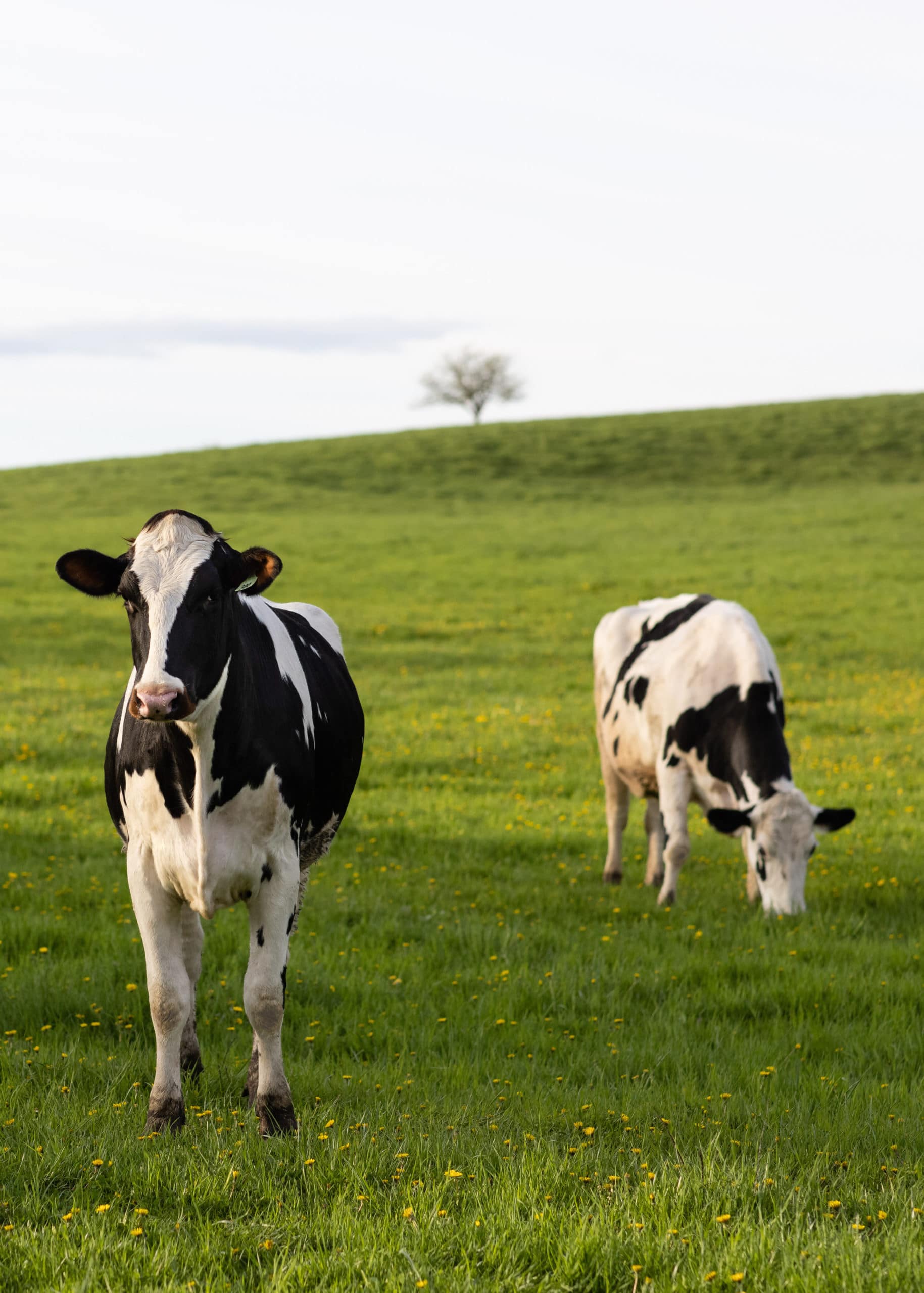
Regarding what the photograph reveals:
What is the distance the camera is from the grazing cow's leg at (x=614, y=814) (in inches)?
445

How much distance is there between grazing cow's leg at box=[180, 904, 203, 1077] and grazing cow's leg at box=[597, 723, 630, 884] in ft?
18.2

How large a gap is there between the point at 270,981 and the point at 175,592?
182 centimetres

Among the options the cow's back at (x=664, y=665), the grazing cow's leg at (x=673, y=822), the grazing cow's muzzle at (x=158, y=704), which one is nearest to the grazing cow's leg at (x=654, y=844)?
the grazing cow's leg at (x=673, y=822)

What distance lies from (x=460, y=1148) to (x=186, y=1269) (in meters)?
1.33

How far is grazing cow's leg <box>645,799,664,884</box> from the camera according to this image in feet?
37.1

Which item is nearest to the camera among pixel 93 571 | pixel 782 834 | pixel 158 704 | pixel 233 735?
pixel 158 704

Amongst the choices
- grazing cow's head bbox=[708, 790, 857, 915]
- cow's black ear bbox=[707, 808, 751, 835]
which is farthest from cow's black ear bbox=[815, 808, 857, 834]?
cow's black ear bbox=[707, 808, 751, 835]

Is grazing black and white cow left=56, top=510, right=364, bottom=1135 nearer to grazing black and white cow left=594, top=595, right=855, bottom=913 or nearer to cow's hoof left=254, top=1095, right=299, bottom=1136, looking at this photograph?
cow's hoof left=254, top=1095, right=299, bottom=1136

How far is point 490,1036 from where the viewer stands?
7000mm

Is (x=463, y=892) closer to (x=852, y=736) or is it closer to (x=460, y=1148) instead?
(x=460, y=1148)

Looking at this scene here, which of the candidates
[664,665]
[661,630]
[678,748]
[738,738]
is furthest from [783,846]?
[661,630]

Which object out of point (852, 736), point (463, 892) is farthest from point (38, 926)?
point (852, 736)

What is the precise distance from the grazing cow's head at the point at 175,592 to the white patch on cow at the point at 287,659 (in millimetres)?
841

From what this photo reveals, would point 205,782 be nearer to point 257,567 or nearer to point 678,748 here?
point 257,567
